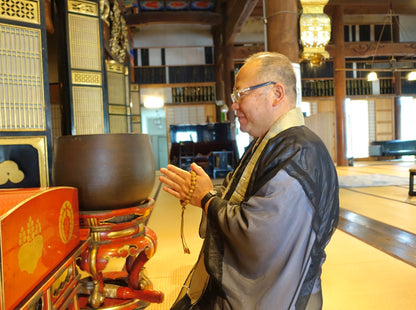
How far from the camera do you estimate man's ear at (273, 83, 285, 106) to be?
1044 millimetres

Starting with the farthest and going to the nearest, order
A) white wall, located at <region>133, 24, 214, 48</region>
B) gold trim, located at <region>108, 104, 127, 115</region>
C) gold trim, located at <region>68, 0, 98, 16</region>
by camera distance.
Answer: white wall, located at <region>133, 24, 214, 48</region> → gold trim, located at <region>108, 104, 127, 115</region> → gold trim, located at <region>68, 0, 98, 16</region>

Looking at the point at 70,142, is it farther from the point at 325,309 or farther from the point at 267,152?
the point at 325,309

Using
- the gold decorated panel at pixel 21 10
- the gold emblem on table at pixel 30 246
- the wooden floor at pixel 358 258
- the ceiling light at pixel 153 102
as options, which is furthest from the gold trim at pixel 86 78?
the ceiling light at pixel 153 102

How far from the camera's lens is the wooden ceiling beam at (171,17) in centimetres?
885

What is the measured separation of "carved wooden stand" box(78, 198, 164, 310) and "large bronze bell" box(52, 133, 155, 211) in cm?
6

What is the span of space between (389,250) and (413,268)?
337 mm

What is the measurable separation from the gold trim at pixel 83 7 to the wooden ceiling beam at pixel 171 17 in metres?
4.57

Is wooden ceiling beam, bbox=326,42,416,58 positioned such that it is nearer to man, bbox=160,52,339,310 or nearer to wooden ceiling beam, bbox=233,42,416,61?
wooden ceiling beam, bbox=233,42,416,61

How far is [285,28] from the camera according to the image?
11.3 feet

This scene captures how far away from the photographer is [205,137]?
8688mm

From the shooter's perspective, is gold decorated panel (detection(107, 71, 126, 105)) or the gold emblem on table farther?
gold decorated panel (detection(107, 71, 126, 105))

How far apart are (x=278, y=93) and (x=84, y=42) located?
4183mm

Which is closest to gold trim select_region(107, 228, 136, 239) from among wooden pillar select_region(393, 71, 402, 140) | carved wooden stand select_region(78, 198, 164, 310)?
carved wooden stand select_region(78, 198, 164, 310)

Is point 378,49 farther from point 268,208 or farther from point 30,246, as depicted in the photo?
point 30,246
